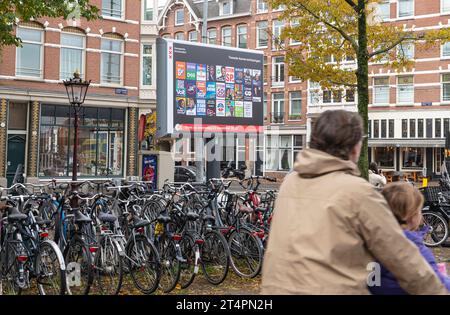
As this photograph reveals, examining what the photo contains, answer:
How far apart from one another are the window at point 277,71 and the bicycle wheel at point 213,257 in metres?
36.9

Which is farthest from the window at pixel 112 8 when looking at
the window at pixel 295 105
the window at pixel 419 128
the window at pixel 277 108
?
the window at pixel 419 128

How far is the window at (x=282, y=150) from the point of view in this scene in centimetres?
4282

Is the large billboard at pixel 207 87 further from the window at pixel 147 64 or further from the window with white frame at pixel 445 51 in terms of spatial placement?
the window with white frame at pixel 445 51

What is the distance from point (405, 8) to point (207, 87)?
2955 cm

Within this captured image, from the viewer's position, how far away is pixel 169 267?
21.0 ft

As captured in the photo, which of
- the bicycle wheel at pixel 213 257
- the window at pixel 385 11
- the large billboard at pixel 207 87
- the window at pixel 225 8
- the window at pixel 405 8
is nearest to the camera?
the bicycle wheel at pixel 213 257

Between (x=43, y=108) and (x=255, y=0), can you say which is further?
(x=255, y=0)

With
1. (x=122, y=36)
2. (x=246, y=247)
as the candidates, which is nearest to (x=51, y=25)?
(x=122, y=36)

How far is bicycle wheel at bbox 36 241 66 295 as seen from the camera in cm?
556

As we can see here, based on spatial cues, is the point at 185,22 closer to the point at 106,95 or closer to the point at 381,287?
the point at 106,95

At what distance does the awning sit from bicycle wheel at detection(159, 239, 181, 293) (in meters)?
32.1

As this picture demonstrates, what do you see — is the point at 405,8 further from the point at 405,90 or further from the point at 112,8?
the point at 112,8

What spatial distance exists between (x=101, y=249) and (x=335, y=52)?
36.2 feet
